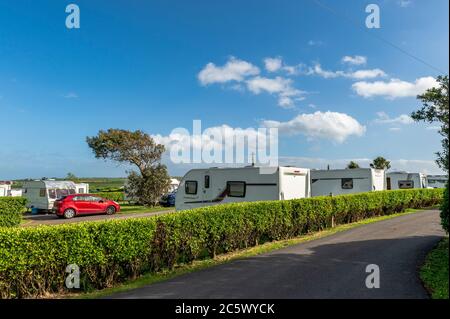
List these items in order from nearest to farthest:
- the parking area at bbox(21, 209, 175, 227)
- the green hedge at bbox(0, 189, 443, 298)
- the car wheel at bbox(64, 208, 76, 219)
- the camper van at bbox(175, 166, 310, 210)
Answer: the green hedge at bbox(0, 189, 443, 298)
the camper van at bbox(175, 166, 310, 210)
the parking area at bbox(21, 209, 175, 227)
the car wheel at bbox(64, 208, 76, 219)

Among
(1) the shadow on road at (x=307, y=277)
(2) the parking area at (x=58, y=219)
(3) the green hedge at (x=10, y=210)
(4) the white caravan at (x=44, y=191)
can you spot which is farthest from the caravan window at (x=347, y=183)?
(4) the white caravan at (x=44, y=191)

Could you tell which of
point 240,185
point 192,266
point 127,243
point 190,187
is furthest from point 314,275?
point 190,187

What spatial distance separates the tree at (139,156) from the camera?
3110 centimetres

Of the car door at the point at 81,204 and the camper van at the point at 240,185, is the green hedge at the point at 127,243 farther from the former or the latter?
the car door at the point at 81,204

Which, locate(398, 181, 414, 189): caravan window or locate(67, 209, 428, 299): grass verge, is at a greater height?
locate(398, 181, 414, 189): caravan window

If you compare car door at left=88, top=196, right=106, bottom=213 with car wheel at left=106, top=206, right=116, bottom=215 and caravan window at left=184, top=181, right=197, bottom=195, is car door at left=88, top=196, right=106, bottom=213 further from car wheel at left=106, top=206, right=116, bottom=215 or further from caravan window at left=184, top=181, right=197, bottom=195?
caravan window at left=184, top=181, right=197, bottom=195

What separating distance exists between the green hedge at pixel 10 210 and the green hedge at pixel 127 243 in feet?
46.2

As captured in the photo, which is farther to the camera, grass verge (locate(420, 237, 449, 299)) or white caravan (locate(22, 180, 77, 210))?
white caravan (locate(22, 180, 77, 210))

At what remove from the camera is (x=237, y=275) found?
7484mm

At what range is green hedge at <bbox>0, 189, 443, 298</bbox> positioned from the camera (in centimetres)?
654

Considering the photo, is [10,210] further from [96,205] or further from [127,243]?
[127,243]

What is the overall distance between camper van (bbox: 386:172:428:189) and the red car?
25079 mm

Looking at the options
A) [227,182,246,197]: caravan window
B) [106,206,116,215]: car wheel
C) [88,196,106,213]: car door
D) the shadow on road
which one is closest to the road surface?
the shadow on road
